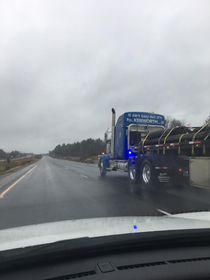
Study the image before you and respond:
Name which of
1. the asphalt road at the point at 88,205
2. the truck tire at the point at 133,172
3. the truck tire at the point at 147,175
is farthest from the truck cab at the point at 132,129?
the asphalt road at the point at 88,205

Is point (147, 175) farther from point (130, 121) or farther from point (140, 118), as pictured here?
point (140, 118)

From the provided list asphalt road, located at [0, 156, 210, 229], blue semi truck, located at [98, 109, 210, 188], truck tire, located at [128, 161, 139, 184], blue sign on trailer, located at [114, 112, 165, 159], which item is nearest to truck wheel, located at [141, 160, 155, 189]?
blue semi truck, located at [98, 109, 210, 188]

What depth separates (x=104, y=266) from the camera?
2.17 meters

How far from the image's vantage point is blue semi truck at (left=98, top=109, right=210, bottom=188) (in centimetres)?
756

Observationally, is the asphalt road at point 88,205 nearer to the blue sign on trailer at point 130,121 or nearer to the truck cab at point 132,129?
the truck cab at point 132,129

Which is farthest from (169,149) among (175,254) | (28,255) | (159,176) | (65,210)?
(28,255)

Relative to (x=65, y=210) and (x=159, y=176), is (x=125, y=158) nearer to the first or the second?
(x=159, y=176)

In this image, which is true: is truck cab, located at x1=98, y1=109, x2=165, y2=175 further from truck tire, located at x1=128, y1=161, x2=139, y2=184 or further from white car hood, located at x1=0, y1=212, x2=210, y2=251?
white car hood, located at x1=0, y1=212, x2=210, y2=251

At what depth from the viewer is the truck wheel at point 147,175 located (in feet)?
32.6

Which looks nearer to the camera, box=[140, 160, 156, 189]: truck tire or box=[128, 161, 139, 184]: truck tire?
box=[140, 160, 156, 189]: truck tire

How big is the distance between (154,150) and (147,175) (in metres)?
1.36

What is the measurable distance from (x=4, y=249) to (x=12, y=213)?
13.6 ft

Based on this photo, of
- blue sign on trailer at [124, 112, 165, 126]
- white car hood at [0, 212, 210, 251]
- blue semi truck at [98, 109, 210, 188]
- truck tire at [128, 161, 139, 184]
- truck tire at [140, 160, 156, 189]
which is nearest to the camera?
white car hood at [0, 212, 210, 251]

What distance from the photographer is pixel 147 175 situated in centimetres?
1066
